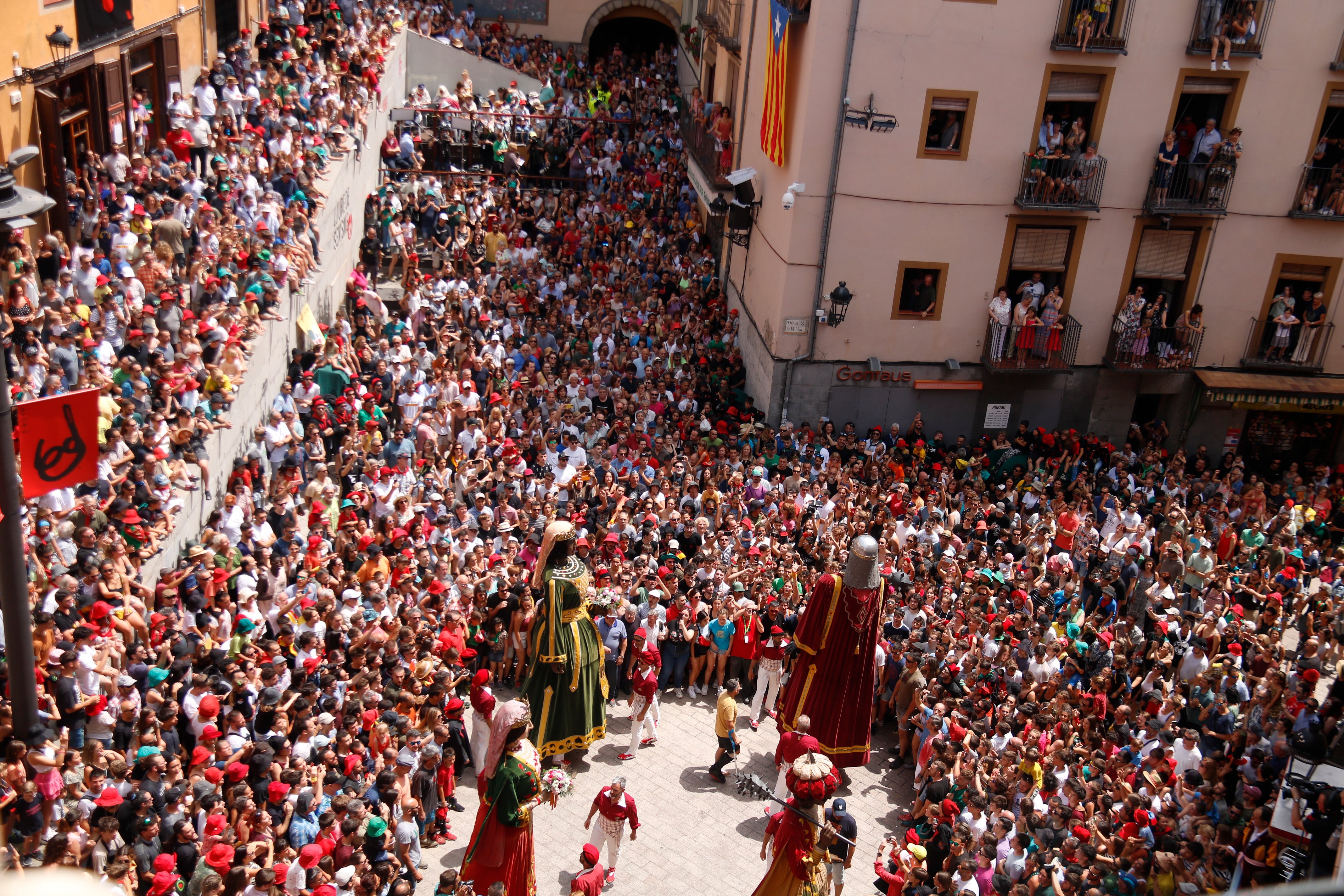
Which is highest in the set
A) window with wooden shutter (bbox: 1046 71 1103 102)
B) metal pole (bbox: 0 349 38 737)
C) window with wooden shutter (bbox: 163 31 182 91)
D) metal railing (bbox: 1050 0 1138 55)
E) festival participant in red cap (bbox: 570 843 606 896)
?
metal railing (bbox: 1050 0 1138 55)

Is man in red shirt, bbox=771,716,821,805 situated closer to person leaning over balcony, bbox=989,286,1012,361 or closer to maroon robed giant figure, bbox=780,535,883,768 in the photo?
maroon robed giant figure, bbox=780,535,883,768

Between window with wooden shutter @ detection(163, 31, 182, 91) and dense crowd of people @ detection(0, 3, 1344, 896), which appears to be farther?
window with wooden shutter @ detection(163, 31, 182, 91)

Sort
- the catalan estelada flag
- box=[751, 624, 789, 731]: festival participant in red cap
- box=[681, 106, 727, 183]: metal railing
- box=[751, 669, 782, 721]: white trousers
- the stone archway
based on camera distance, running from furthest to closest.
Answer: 1. the stone archway
2. box=[681, 106, 727, 183]: metal railing
3. the catalan estelada flag
4. box=[751, 669, 782, 721]: white trousers
5. box=[751, 624, 789, 731]: festival participant in red cap

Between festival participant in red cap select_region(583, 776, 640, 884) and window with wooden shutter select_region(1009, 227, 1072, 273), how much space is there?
512 inches

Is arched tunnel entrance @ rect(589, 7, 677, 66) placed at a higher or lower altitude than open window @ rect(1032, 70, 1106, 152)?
higher

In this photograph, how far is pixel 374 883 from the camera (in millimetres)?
9125

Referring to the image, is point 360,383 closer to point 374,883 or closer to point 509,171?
point 374,883

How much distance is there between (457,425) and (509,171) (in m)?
11.5

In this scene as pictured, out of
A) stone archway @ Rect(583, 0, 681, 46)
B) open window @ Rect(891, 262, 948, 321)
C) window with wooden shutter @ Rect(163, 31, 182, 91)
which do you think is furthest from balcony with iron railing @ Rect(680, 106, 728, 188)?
window with wooden shutter @ Rect(163, 31, 182, 91)

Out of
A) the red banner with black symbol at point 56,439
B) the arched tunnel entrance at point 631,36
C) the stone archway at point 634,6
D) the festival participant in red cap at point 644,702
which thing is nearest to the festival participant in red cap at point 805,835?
the festival participant in red cap at point 644,702

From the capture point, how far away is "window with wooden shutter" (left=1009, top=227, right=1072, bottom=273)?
19797mm

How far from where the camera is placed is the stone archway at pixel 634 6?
36688 mm

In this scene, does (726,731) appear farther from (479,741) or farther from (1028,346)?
(1028,346)

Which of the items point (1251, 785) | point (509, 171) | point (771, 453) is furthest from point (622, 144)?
point (1251, 785)
